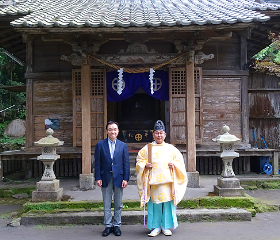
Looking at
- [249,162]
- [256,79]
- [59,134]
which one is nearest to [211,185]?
[249,162]

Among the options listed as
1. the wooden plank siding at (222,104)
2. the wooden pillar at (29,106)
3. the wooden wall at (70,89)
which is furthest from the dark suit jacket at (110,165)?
the wooden plank siding at (222,104)

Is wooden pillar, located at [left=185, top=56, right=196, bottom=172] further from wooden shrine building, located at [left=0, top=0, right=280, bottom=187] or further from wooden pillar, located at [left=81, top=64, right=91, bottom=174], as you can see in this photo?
wooden pillar, located at [left=81, top=64, right=91, bottom=174]

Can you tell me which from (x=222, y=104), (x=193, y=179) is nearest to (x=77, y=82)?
(x=193, y=179)

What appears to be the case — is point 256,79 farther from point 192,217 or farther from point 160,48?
point 192,217

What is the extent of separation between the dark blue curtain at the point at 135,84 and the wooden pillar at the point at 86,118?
146 cm

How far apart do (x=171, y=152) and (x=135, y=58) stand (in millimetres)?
3594

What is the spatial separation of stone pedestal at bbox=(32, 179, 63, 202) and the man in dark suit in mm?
1804

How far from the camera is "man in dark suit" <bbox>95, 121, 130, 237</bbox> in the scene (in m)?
4.36

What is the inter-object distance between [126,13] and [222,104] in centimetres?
452

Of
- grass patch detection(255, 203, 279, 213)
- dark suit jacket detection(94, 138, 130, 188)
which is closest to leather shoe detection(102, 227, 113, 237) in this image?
dark suit jacket detection(94, 138, 130, 188)

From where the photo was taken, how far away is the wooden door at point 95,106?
7.80 meters

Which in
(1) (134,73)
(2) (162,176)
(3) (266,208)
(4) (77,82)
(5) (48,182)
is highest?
(1) (134,73)

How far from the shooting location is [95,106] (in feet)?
25.8

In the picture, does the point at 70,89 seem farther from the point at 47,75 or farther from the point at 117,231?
the point at 117,231
